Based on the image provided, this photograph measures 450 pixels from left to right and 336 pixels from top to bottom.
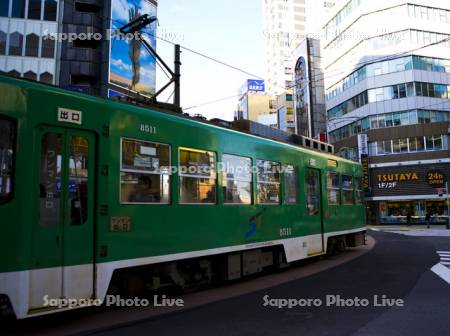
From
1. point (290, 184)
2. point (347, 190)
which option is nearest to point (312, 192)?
point (290, 184)

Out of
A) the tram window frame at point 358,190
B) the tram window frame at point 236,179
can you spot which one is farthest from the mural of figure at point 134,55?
the tram window frame at point 236,179

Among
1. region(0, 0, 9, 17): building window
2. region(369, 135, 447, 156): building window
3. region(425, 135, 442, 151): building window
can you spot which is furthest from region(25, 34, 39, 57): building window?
region(425, 135, 442, 151): building window

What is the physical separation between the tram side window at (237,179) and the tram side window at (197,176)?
0.38 meters

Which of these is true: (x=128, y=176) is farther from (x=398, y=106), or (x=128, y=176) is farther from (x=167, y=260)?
(x=398, y=106)

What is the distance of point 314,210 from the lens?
1223 centimetres

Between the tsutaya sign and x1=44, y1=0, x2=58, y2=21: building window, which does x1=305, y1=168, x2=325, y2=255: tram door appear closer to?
x1=44, y1=0, x2=58, y2=21: building window

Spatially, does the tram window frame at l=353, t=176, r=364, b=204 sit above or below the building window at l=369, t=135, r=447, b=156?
below

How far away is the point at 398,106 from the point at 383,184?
7.05 metres

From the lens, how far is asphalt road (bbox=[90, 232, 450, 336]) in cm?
584

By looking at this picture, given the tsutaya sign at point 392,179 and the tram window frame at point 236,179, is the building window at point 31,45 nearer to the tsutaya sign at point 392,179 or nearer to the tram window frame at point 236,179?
the tram window frame at point 236,179

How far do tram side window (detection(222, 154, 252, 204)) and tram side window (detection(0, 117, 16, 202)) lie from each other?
4.06 metres

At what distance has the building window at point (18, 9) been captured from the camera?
31.9 metres

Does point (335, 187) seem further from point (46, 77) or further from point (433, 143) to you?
point (433, 143)

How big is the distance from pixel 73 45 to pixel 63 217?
107ft
